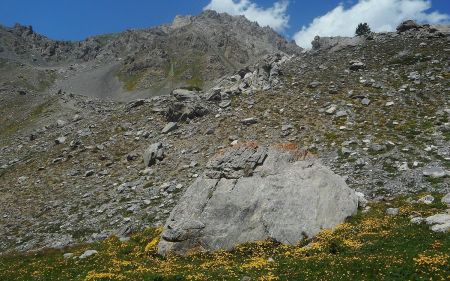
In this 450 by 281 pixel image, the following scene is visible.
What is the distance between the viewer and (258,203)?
2923cm

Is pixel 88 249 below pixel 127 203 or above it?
below

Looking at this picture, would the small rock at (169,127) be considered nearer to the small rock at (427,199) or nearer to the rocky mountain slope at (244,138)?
the rocky mountain slope at (244,138)

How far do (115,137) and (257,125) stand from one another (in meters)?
20.4

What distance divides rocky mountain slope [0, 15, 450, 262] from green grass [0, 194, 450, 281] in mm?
5462

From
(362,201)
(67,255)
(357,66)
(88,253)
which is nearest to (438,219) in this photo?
(362,201)

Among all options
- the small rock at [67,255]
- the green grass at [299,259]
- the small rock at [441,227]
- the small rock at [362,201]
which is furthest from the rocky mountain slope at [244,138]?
the small rock at [441,227]

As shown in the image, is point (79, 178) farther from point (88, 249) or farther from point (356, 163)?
point (356, 163)

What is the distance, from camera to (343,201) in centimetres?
3014

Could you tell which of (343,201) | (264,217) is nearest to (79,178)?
(264,217)

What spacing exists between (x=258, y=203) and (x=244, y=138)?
20200 mm

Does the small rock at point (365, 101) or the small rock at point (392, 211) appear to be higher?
the small rock at point (365, 101)

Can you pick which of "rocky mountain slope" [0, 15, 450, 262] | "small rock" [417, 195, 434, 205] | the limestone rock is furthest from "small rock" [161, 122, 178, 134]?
"small rock" [417, 195, 434, 205]

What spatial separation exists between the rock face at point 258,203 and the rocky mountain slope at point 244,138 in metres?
6.62

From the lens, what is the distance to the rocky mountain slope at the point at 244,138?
39.1 meters
